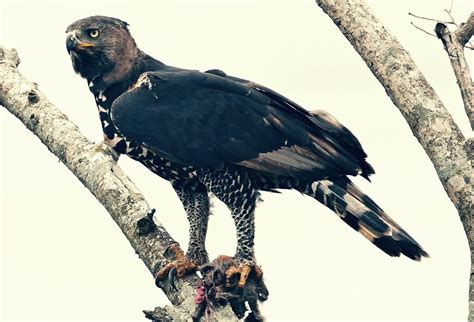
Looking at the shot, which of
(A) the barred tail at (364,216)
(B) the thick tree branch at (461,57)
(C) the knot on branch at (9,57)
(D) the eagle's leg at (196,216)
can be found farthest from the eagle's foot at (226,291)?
(C) the knot on branch at (9,57)

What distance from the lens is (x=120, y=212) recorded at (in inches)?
289

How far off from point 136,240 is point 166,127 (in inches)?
45.0

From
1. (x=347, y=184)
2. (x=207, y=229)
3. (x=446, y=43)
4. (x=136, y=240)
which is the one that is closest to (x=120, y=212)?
(x=136, y=240)

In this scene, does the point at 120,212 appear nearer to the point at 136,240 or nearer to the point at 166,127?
the point at 136,240

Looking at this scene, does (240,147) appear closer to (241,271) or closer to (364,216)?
(241,271)

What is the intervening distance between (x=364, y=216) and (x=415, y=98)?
6.11 ft

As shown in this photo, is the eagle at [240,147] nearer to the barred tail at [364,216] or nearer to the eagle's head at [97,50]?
the barred tail at [364,216]

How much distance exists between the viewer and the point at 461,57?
19.6 ft

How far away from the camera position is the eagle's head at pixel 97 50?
857 centimetres

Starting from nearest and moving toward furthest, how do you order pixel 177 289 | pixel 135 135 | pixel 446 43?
1. pixel 446 43
2. pixel 177 289
3. pixel 135 135

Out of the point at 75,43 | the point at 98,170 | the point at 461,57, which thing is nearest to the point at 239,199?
the point at 98,170

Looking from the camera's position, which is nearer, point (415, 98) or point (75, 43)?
point (415, 98)

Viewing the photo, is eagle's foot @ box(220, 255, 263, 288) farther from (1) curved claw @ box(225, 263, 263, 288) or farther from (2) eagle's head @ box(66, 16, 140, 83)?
(2) eagle's head @ box(66, 16, 140, 83)

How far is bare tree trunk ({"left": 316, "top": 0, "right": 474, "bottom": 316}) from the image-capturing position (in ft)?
19.1
